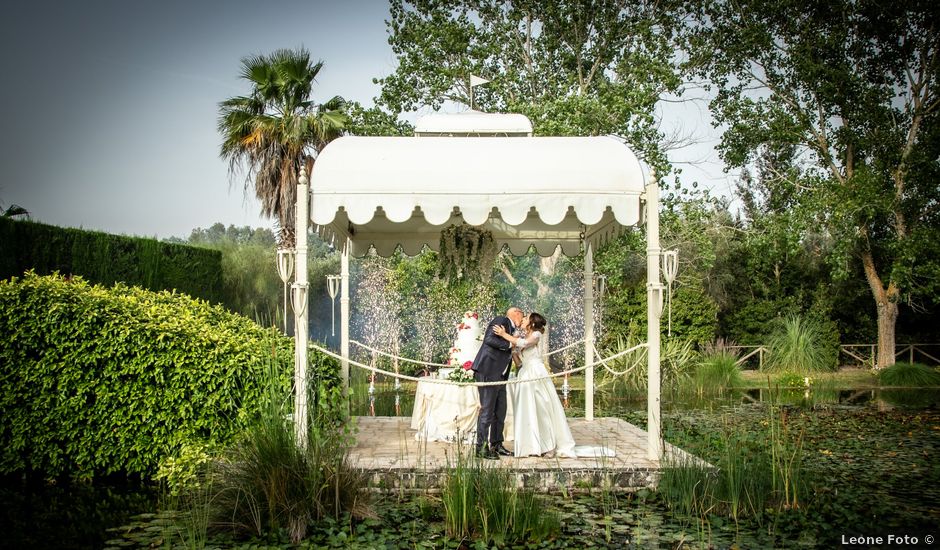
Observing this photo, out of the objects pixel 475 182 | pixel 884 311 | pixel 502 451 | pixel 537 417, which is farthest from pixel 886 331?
pixel 475 182

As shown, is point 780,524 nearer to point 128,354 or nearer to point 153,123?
point 128,354

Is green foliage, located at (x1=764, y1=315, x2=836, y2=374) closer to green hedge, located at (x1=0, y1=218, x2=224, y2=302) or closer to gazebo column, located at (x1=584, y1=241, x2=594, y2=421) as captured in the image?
gazebo column, located at (x1=584, y1=241, x2=594, y2=421)

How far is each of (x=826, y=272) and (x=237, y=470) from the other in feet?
61.1

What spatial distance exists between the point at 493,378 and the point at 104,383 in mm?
3507

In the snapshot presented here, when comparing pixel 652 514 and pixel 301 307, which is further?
pixel 301 307

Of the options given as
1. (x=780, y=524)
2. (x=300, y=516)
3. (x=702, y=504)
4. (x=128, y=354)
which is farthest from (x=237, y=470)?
(x=780, y=524)

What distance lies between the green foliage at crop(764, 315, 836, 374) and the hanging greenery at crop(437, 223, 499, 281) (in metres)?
11.0

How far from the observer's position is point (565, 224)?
29.0ft

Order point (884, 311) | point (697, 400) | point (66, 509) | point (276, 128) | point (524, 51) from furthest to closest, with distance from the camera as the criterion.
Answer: point (524, 51) < point (884, 311) < point (276, 128) < point (697, 400) < point (66, 509)

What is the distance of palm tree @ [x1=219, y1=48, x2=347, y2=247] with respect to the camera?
14.5 m

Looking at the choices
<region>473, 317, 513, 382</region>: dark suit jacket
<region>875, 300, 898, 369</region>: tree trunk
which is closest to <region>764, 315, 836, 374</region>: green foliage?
<region>875, 300, 898, 369</region>: tree trunk

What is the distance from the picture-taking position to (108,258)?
12.0 meters

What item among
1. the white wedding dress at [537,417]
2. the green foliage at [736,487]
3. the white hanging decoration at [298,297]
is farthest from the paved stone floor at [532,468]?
the white hanging decoration at [298,297]

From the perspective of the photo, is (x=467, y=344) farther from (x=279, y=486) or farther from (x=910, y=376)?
(x=910, y=376)
